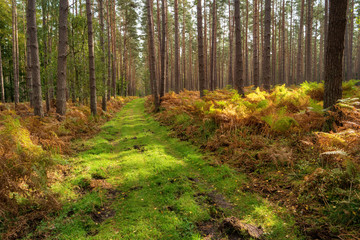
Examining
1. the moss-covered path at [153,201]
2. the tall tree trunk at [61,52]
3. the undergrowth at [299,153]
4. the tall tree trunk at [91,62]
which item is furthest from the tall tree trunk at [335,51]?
the tall tree trunk at [91,62]

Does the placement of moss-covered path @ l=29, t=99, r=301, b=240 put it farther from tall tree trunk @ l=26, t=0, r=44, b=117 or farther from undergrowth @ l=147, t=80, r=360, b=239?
tall tree trunk @ l=26, t=0, r=44, b=117

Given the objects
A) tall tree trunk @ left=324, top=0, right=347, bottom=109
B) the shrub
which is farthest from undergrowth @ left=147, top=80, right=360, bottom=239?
the shrub

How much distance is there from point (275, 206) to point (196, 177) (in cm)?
191

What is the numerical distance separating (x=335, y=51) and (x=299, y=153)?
2.86 m

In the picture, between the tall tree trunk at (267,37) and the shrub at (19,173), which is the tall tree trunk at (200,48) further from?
the shrub at (19,173)

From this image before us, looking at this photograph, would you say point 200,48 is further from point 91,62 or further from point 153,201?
point 153,201

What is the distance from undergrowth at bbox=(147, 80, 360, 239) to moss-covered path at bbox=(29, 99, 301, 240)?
48 cm

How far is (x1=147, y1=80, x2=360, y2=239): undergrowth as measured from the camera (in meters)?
3.02

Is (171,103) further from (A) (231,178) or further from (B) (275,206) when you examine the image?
(B) (275,206)

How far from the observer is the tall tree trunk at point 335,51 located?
5.00 m

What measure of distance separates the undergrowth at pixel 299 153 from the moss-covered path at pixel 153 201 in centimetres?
48

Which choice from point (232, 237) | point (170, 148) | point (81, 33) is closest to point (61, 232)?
point (232, 237)

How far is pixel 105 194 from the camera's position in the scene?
4.18 metres

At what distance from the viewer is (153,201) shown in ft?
12.7
